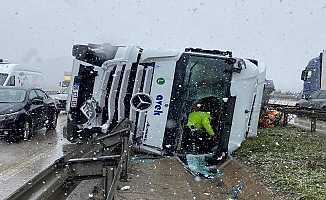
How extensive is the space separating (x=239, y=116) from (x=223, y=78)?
1.30m

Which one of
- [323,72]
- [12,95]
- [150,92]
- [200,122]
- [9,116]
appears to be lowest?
[9,116]

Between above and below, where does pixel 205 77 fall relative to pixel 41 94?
above

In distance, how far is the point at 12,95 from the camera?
14609 mm

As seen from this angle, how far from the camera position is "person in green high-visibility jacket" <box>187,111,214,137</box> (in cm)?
1142

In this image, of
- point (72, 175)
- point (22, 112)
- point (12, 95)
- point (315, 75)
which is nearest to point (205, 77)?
point (22, 112)

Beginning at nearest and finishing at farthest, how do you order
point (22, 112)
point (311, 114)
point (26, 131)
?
point (22, 112), point (26, 131), point (311, 114)

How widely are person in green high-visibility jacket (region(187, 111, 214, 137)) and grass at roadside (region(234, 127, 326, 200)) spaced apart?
101cm

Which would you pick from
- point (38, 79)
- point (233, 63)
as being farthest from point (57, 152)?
point (38, 79)

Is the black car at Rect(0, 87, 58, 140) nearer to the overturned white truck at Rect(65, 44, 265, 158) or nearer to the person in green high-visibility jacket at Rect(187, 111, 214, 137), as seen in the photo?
the overturned white truck at Rect(65, 44, 265, 158)

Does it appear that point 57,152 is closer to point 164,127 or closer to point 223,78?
point 164,127

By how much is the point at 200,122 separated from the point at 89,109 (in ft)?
8.10

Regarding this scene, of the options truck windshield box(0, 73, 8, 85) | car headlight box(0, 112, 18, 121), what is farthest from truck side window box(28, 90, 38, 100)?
truck windshield box(0, 73, 8, 85)

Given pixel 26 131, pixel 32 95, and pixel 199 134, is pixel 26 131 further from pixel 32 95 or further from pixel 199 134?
pixel 199 134

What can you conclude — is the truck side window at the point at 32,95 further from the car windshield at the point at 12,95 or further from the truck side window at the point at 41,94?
the truck side window at the point at 41,94
